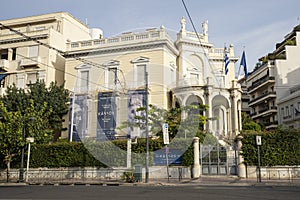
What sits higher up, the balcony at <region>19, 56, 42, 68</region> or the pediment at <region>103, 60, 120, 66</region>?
the balcony at <region>19, 56, 42, 68</region>

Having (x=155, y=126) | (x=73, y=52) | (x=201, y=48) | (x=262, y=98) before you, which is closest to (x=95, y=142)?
(x=155, y=126)

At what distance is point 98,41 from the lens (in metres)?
35.3

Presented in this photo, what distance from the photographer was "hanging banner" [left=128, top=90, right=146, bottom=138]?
24.2 meters

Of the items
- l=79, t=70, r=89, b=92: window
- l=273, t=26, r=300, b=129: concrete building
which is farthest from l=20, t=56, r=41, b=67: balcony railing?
l=273, t=26, r=300, b=129: concrete building

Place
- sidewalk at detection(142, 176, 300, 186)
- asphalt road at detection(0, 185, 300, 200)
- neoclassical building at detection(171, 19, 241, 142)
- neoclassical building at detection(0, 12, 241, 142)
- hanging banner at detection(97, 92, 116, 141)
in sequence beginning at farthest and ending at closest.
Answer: neoclassical building at detection(171, 19, 241, 142), neoclassical building at detection(0, 12, 241, 142), hanging banner at detection(97, 92, 116, 141), sidewalk at detection(142, 176, 300, 186), asphalt road at detection(0, 185, 300, 200)

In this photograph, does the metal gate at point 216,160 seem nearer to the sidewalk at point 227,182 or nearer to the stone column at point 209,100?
the sidewalk at point 227,182

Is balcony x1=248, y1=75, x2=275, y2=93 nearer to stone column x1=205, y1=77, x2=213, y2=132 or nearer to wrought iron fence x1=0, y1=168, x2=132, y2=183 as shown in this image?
stone column x1=205, y1=77, x2=213, y2=132

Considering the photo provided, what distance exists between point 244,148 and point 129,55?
16.4 meters

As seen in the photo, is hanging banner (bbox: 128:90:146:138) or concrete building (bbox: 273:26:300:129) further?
concrete building (bbox: 273:26:300:129)

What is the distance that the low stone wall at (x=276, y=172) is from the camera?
70.5ft

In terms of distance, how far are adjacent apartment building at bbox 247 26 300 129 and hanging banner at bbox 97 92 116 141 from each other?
26.0m

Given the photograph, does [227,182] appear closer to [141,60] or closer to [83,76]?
[141,60]

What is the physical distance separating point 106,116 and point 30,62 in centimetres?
1322

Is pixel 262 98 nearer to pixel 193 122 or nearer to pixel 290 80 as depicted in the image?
pixel 290 80
